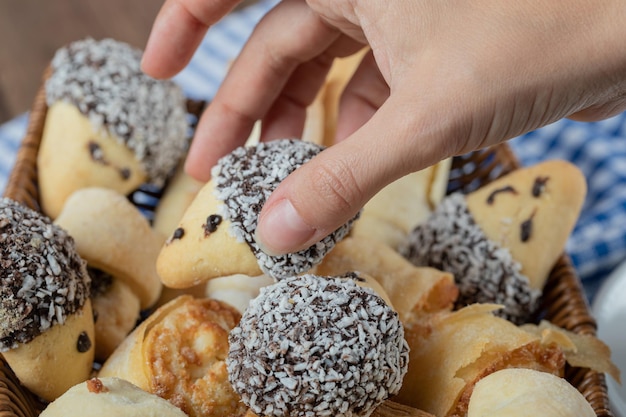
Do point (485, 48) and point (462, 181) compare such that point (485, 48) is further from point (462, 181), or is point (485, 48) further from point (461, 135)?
point (462, 181)

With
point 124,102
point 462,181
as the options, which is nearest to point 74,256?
point 124,102

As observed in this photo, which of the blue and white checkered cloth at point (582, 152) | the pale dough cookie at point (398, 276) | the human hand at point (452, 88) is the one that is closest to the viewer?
the human hand at point (452, 88)

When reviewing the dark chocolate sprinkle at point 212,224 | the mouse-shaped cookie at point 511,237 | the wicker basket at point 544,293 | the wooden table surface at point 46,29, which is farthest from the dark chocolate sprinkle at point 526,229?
the wooden table surface at point 46,29

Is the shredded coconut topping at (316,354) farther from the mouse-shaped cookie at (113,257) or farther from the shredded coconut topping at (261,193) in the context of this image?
the mouse-shaped cookie at (113,257)

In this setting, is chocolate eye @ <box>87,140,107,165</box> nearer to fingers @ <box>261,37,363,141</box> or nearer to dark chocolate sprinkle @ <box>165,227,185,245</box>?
fingers @ <box>261,37,363,141</box>

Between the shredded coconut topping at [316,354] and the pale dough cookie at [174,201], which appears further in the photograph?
the pale dough cookie at [174,201]
